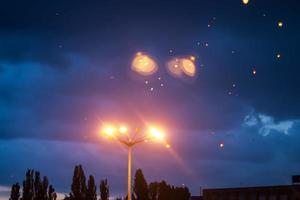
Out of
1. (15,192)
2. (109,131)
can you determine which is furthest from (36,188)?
(109,131)

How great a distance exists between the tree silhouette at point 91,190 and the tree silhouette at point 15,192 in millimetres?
22747

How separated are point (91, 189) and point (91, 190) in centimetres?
21

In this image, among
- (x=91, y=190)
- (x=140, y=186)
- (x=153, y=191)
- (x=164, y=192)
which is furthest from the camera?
(x=91, y=190)

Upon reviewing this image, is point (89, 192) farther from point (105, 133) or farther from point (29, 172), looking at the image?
point (105, 133)

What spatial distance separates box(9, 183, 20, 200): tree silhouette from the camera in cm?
11088

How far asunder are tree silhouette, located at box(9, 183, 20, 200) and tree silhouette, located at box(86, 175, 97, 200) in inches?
896

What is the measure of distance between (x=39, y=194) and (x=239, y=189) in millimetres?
41012

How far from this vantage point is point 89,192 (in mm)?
96312

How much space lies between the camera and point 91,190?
317 feet

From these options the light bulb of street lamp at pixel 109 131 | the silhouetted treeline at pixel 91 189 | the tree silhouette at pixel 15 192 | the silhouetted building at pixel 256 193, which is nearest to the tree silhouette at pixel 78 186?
the silhouetted treeline at pixel 91 189

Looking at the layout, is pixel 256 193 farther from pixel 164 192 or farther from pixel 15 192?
pixel 15 192

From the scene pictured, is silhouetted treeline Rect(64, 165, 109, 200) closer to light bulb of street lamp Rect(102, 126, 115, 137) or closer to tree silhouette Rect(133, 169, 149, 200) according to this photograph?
tree silhouette Rect(133, 169, 149, 200)

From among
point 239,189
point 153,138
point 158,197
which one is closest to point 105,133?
point 153,138

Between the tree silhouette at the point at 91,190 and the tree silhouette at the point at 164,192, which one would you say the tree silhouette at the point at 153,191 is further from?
the tree silhouette at the point at 91,190
